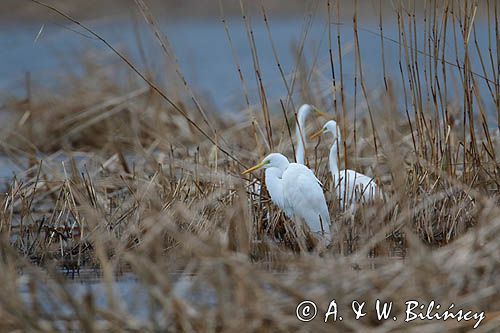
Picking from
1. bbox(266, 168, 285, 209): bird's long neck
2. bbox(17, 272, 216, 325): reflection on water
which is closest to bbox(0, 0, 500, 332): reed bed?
bbox(17, 272, 216, 325): reflection on water

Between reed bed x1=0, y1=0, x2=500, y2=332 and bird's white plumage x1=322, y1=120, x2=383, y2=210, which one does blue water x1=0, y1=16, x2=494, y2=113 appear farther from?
bird's white plumage x1=322, y1=120, x2=383, y2=210

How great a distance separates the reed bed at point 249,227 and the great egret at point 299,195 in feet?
0.46

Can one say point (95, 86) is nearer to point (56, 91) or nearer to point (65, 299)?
point (56, 91)

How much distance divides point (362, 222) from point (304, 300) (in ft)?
4.57

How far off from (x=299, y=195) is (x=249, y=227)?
1.30 ft

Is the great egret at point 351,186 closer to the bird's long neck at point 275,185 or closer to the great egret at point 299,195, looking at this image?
the great egret at point 299,195

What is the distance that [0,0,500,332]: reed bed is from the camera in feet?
8.46

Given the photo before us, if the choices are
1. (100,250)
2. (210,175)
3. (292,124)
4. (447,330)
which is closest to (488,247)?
(447,330)

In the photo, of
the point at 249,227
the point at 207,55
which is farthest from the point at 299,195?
the point at 207,55

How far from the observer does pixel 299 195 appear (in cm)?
410

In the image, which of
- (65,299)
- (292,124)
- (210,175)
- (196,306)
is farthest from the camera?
(292,124)

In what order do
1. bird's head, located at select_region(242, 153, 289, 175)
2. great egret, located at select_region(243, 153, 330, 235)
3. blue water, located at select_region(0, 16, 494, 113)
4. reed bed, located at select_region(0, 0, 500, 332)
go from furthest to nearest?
blue water, located at select_region(0, 16, 494, 113), bird's head, located at select_region(242, 153, 289, 175), great egret, located at select_region(243, 153, 330, 235), reed bed, located at select_region(0, 0, 500, 332)

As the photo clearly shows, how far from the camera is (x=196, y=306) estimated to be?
2.76 metres

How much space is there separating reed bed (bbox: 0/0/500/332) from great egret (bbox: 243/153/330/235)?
0.14 metres
